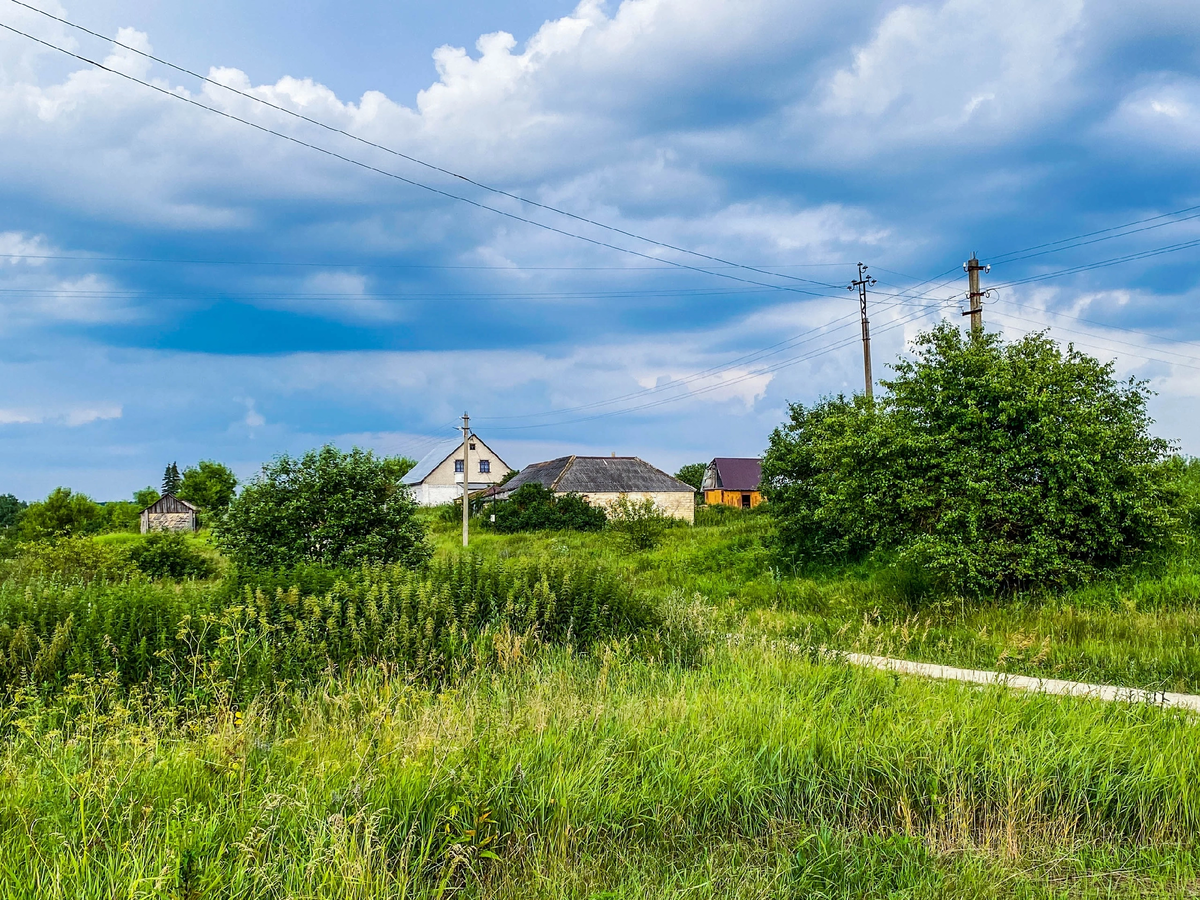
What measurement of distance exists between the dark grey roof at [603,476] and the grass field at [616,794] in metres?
45.5

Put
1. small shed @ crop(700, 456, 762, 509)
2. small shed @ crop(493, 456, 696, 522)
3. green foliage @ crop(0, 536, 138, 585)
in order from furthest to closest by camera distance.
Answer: small shed @ crop(700, 456, 762, 509), small shed @ crop(493, 456, 696, 522), green foliage @ crop(0, 536, 138, 585)

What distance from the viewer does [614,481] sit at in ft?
179

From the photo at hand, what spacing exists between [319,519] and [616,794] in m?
11.7

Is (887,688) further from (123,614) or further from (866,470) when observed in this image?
(866,470)

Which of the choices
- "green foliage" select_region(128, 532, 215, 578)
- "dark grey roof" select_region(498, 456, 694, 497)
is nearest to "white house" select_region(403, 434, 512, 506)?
"dark grey roof" select_region(498, 456, 694, 497)

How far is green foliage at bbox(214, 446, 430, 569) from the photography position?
14211mm

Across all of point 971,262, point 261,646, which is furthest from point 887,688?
point 971,262

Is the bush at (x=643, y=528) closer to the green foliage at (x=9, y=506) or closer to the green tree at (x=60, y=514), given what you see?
the green tree at (x=60, y=514)

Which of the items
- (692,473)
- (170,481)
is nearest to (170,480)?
(170,481)

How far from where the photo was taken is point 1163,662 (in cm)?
902

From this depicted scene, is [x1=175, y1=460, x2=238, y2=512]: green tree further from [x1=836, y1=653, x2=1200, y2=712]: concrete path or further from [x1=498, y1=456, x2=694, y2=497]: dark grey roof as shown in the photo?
[x1=836, y1=653, x2=1200, y2=712]: concrete path

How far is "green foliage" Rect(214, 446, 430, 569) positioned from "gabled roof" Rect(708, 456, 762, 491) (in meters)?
62.1

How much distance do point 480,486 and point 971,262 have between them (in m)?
57.5

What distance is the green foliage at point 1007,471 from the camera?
13.2 m
